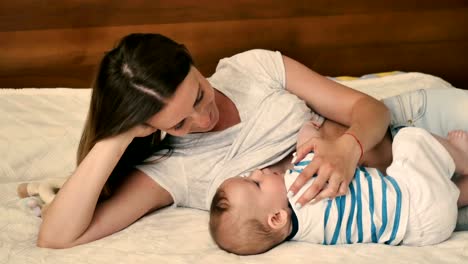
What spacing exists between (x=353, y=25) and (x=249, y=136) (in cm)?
90

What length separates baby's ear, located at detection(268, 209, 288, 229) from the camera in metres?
1.25

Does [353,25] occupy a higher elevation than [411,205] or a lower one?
higher

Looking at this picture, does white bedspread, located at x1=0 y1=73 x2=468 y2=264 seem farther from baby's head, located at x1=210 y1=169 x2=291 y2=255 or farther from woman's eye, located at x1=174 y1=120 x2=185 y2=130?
woman's eye, located at x1=174 y1=120 x2=185 y2=130

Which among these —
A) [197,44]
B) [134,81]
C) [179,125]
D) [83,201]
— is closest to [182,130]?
[179,125]

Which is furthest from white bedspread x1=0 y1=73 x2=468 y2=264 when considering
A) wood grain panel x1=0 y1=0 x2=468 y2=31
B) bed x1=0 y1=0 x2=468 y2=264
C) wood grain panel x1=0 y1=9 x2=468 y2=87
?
wood grain panel x1=0 y1=0 x2=468 y2=31

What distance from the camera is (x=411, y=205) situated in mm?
1253

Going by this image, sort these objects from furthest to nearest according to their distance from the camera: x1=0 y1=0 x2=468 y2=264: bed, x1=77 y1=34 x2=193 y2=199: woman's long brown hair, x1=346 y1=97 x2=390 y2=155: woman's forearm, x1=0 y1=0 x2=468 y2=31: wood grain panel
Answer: x1=0 y1=0 x2=468 y2=31: wood grain panel, x1=0 y1=0 x2=468 y2=264: bed, x1=346 y1=97 x2=390 y2=155: woman's forearm, x1=77 y1=34 x2=193 y2=199: woman's long brown hair

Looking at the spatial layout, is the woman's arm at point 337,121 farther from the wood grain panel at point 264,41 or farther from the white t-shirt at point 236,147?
the wood grain panel at point 264,41

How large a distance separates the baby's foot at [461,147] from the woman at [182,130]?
0.16 meters

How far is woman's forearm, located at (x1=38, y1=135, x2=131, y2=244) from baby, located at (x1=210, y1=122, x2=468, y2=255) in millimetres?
254

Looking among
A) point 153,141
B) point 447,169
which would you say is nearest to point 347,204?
point 447,169

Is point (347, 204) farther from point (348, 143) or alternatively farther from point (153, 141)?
point (153, 141)

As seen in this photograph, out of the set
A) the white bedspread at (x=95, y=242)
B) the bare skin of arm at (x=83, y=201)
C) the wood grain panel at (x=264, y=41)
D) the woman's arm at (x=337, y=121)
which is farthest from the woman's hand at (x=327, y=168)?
the wood grain panel at (x=264, y=41)

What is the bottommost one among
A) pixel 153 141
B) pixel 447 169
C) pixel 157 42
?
pixel 153 141
